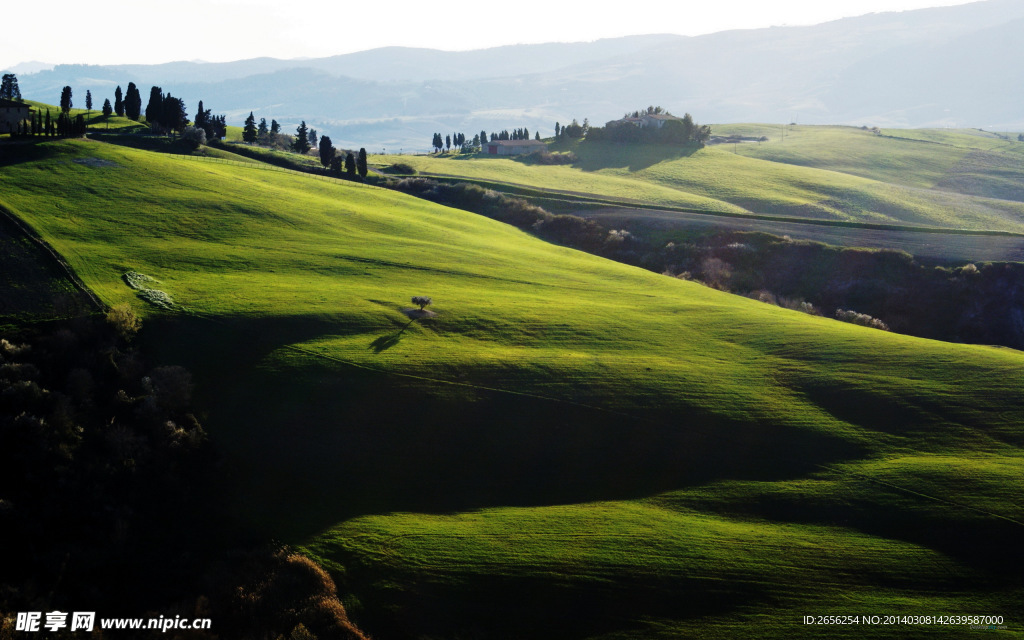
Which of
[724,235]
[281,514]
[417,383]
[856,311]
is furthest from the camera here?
[724,235]

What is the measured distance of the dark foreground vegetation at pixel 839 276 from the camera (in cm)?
7156

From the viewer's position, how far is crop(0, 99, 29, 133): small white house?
9675 centimetres

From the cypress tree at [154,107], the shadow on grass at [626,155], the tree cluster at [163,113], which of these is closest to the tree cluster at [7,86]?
the cypress tree at [154,107]

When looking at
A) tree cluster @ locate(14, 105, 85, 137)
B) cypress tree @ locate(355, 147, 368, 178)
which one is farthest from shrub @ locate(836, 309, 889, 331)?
tree cluster @ locate(14, 105, 85, 137)

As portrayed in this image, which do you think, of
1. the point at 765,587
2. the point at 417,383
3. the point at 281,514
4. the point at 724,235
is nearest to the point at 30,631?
the point at 281,514

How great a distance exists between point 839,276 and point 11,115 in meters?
115

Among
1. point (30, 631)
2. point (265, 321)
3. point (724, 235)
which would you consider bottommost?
point (30, 631)

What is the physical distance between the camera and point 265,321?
4928cm

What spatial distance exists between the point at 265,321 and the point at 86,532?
61.8 ft

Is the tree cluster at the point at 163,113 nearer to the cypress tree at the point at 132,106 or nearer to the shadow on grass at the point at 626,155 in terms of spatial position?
the cypress tree at the point at 132,106

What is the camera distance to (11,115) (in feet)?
322

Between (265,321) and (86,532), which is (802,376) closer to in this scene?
(265,321)

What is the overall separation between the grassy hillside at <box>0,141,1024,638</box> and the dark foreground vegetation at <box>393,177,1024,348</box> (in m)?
17.4

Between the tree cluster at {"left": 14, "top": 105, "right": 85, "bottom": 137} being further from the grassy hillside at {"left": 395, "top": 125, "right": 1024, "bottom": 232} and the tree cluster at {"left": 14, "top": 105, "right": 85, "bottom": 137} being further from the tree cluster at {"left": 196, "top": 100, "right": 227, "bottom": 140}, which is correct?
the grassy hillside at {"left": 395, "top": 125, "right": 1024, "bottom": 232}
